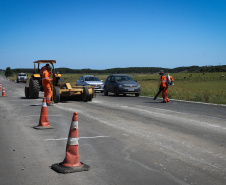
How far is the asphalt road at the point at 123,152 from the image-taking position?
5141mm

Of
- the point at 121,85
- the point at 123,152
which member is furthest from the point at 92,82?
the point at 123,152

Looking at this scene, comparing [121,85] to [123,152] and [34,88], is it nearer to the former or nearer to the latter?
[34,88]

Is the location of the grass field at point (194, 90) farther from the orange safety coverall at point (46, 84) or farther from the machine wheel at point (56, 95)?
the orange safety coverall at point (46, 84)

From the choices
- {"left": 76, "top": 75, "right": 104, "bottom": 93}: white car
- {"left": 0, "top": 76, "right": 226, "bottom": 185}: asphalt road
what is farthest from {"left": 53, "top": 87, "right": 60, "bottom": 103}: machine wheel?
{"left": 76, "top": 75, "right": 104, "bottom": 93}: white car

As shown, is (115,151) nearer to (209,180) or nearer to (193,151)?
(193,151)

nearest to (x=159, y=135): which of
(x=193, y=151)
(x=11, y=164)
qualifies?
(x=193, y=151)

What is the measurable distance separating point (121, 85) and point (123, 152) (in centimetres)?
1842

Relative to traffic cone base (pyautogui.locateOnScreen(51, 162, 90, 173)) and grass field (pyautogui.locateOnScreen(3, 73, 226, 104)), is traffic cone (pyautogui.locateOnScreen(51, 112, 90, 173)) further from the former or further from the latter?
grass field (pyautogui.locateOnScreen(3, 73, 226, 104))

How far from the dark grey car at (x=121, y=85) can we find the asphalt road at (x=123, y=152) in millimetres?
13612

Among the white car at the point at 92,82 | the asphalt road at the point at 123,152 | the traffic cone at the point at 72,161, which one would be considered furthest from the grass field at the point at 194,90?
the traffic cone at the point at 72,161

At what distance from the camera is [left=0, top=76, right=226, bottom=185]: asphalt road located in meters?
5.14

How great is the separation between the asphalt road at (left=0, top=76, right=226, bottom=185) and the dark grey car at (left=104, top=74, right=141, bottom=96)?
13612 mm

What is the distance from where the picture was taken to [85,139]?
8.09m

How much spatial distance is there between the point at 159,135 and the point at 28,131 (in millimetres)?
3392
